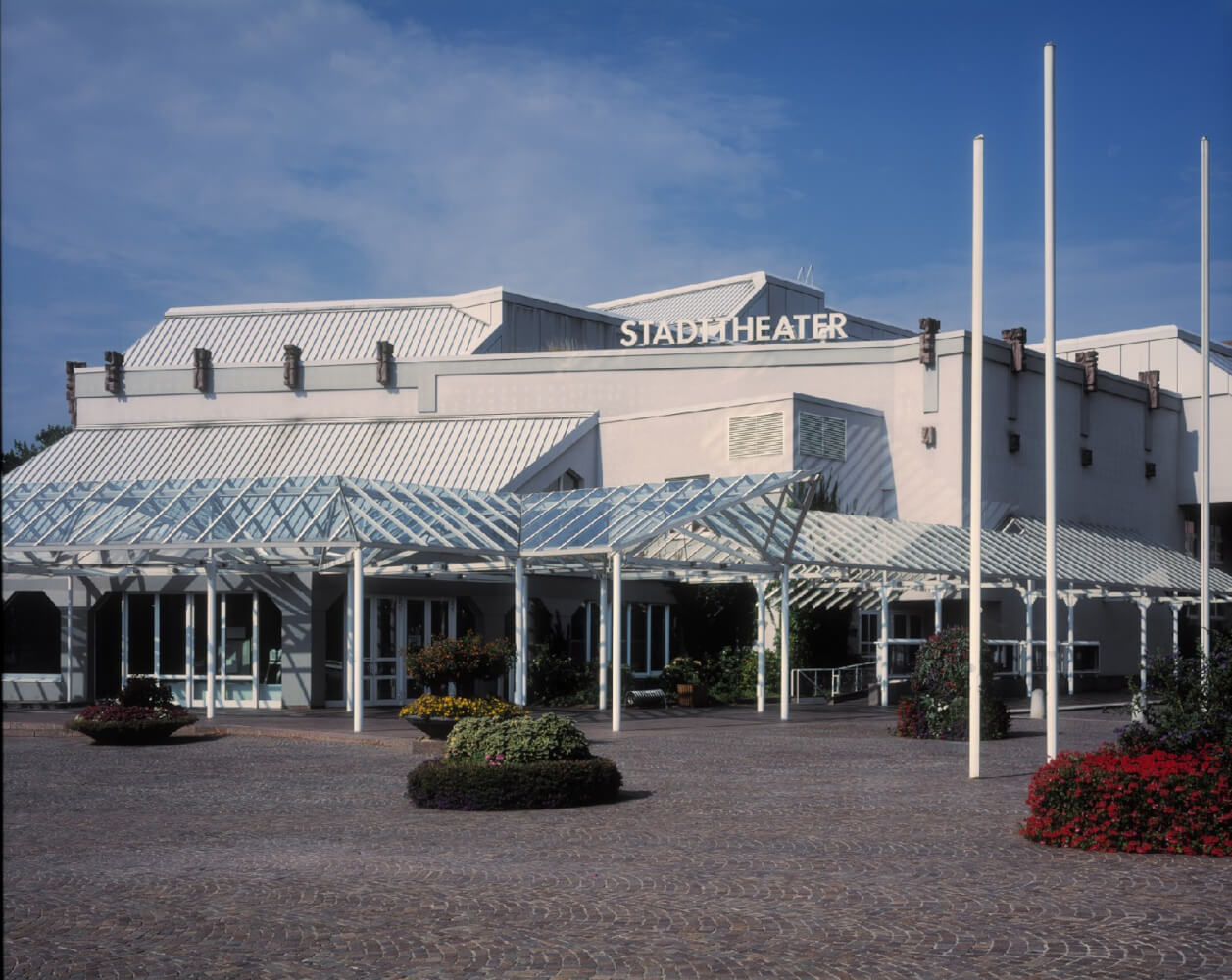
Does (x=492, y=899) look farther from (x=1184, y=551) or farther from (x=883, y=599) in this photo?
(x=1184, y=551)

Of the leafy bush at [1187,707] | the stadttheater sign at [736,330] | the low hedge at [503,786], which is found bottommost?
the low hedge at [503,786]

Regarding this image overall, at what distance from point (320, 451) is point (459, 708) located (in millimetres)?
25353

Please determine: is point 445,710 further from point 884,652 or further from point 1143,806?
point 884,652

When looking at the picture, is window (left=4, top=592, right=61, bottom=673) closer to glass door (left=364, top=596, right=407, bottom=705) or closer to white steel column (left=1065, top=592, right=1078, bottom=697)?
glass door (left=364, top=596, right=407, bottom=705)

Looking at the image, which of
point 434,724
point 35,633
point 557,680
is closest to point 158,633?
point 35,633

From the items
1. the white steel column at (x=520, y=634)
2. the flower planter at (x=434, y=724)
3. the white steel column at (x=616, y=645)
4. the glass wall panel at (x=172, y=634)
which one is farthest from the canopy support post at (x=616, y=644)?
the glass wall panel at (x=172, y=634)

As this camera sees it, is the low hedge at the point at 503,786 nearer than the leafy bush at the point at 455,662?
Yes

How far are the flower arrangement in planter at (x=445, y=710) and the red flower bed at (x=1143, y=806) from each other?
10.5 m

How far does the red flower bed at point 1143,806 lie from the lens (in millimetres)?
11633

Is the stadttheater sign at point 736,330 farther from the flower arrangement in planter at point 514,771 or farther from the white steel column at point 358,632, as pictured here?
the flower arrangement in planter at point 514,771

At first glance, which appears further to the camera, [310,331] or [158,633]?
[310,331]

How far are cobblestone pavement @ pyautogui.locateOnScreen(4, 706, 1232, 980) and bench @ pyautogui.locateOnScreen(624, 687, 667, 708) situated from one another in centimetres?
1613

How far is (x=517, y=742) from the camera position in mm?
15578

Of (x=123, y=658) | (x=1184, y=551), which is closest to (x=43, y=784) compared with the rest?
(x=123, y=658)
